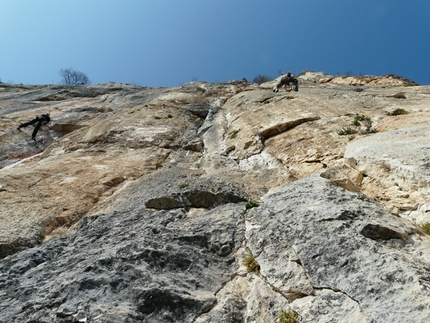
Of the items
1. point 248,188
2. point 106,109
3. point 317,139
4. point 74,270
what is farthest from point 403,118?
point 106,109

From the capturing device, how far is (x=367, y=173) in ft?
26.4

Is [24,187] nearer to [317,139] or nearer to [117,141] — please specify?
[117,141]

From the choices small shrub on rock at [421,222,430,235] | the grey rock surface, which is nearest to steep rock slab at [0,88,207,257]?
the grey rock surface

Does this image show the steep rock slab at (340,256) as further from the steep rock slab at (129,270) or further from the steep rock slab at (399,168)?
the steep rock slab at (129,270)

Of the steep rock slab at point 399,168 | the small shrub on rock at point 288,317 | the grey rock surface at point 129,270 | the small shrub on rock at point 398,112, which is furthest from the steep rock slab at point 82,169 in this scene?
the small shrub on rock at point 398,112

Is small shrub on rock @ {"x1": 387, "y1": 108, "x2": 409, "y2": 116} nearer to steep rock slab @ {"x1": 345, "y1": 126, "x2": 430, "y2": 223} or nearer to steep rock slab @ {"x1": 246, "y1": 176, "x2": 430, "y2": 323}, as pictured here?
steep rock slab @ {"x1": 345, "y1": 126, "x2": 430, "y2": 223}

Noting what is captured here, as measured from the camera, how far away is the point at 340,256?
527 cm

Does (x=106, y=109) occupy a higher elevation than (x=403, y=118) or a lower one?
higher

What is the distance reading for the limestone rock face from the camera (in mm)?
5156

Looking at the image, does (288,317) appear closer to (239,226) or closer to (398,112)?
(239,226)

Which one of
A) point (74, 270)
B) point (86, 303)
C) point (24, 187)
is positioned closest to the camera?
point (86, 303)

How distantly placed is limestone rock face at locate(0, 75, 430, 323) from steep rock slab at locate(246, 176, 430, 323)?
0.8 inches

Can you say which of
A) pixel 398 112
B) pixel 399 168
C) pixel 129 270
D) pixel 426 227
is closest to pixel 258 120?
pixel 398 112

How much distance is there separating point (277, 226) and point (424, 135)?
455 cm
